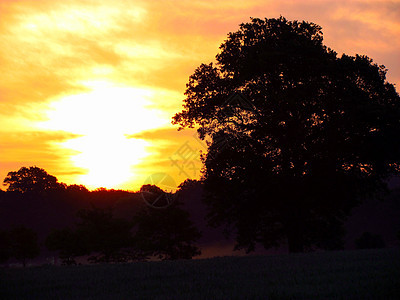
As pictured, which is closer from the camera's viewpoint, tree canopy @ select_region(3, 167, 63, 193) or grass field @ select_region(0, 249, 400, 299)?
grass field @ select_region(0, 249, 400, 299)

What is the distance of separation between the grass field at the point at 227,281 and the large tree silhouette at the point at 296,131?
11.5 metres

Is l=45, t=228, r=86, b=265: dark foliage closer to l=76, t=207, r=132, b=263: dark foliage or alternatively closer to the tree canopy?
Answer: l=76, t=207, r=132, b=263: dark foliage

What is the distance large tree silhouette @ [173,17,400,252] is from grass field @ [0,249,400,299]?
37.7 ft

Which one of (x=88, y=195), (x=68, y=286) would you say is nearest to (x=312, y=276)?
(x=68, y=286)

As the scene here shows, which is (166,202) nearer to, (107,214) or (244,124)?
(107,214)

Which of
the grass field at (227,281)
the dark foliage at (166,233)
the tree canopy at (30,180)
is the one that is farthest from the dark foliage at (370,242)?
the tree canopy at (30,180)

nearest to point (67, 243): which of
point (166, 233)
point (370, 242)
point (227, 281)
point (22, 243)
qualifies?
point (22, 243)

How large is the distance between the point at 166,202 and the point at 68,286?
1682 inches

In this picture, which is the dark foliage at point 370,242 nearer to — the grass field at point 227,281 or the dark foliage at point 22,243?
the dark foliage at point 22,243

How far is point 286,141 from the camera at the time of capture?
29.7 meters

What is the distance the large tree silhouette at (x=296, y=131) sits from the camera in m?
29.0

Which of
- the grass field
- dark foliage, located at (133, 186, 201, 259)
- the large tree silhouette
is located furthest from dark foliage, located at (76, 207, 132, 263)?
the grass field

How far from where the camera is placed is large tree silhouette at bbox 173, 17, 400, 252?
29016mm

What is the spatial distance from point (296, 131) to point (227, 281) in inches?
690
